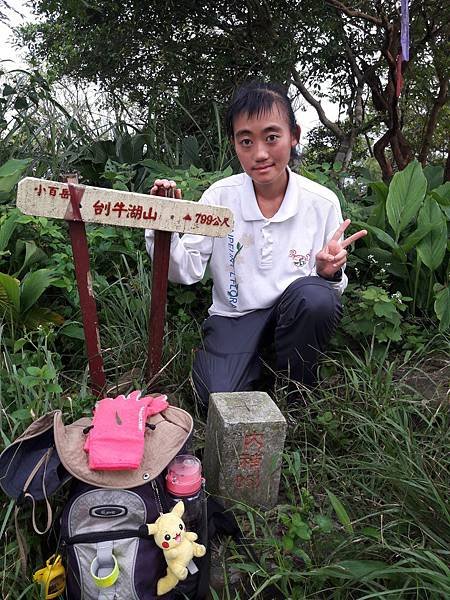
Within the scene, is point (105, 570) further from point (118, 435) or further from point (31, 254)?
point (31, 254)

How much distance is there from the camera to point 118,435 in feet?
4.50

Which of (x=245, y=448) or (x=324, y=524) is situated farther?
(x=245, y=448)

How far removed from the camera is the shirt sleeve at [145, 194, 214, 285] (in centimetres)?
194

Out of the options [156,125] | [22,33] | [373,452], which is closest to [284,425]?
[373,452]

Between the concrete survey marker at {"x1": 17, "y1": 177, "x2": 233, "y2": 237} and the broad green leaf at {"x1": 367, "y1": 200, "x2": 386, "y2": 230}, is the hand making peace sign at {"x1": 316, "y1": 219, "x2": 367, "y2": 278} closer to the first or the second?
the concrete survey marker at {"x1": 17, "y1": 177, "x2": 233, "y2": 237}

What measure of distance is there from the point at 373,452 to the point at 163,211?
985 millimetres

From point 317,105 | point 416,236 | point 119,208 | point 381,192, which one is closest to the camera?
point 119,208

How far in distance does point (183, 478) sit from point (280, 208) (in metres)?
1.12

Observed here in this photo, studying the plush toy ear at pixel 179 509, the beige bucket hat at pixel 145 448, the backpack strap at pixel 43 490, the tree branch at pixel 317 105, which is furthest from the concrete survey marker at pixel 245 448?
the tree branch at pixel 317 105

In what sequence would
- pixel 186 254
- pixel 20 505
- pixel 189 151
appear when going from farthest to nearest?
pixel 189 151, pixel 186 254, pixel 20 505

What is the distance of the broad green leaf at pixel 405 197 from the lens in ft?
8.30

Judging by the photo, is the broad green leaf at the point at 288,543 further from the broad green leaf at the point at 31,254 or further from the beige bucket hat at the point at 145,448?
the broad green leaf at the point at 31,254

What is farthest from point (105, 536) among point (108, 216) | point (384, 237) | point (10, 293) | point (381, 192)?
point (381, 192)

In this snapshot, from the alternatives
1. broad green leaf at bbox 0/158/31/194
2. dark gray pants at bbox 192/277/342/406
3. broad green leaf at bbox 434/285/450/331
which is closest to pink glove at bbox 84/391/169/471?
dark gray pants at bbox 192/277/342/406
